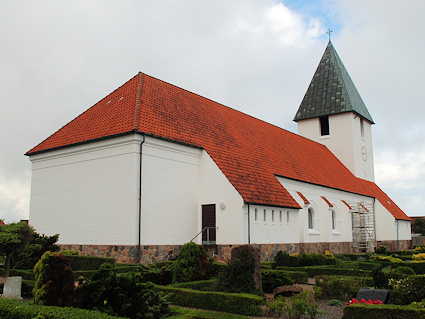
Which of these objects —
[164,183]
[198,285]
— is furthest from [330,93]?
[198,285]

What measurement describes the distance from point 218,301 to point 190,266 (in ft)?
9.21

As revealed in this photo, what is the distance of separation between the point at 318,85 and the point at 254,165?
19683 millimetres

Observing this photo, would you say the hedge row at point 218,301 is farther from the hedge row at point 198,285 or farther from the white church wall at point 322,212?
the white church wall at point 322,212

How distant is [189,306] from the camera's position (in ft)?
33.2

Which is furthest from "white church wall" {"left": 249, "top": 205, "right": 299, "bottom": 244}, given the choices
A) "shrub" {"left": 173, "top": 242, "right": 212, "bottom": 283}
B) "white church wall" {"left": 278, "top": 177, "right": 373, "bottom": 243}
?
"shrub" {"left": 173, "top": 242, "right": 212, "bottom": 283}

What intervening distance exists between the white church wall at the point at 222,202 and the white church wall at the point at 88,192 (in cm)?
368

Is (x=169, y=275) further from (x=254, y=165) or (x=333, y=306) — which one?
(x=254, y=165)

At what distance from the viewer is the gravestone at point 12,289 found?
Answer: 32.1ft

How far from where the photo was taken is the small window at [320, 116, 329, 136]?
37.7 metres

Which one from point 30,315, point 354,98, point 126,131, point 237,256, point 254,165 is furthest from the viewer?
point 354,98

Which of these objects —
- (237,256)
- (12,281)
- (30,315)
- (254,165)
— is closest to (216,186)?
(254,165)

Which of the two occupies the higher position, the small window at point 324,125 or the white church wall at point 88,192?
the small window at point 324,125

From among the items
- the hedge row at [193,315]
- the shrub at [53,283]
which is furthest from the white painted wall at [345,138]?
the shrub at [53,283]

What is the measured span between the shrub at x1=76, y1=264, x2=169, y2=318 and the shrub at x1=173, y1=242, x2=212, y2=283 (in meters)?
4.20
